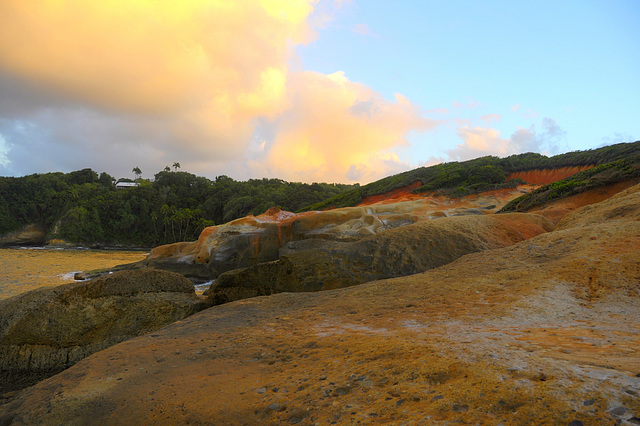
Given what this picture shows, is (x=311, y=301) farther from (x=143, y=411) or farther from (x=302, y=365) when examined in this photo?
(x=143, y=411)

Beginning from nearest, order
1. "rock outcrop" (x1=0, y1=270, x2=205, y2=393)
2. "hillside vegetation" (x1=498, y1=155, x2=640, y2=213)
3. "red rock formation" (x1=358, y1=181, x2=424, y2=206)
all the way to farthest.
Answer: "rock outcrop" (x1=0, y1=270, x2=205, y2=393) < "hillside vegetation" (x1=498, y1=155, x2=640, y2=213) < "red rock formation" (x1=358, y1=181, x2=424, y2=206)

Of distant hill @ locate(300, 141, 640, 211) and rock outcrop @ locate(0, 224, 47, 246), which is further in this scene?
rock outcrop @ locate(0, 224, 47, 246)

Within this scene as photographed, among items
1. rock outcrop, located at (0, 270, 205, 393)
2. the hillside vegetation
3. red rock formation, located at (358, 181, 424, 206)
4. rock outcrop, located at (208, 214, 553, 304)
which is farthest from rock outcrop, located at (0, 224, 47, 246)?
the hillside vegetation

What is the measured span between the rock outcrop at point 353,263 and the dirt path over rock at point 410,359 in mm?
1992

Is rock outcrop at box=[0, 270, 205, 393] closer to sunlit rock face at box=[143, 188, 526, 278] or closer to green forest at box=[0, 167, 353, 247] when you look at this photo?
sunlit rock face at box=[143, 188, 526, 278]

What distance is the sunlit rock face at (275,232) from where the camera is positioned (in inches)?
674

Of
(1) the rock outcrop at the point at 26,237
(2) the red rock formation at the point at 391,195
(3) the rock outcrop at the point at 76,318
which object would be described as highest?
(2) the red rock formation at the point at 391,195

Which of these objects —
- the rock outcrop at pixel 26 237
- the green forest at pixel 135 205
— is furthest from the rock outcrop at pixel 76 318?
the rock outcrop at pixel 26 237

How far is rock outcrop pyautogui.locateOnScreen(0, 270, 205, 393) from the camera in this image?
6.78m

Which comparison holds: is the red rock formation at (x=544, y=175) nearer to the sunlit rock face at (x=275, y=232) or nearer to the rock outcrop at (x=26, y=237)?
the sunlit rock face at (x=275, y=232)

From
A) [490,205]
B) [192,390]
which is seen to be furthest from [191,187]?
[192,390]

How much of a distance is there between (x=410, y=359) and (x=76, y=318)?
279 inches

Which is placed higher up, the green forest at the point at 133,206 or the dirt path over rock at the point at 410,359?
the green forest at the point at 133,206

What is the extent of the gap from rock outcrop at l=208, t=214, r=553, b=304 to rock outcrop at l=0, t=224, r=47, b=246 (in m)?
67.4
